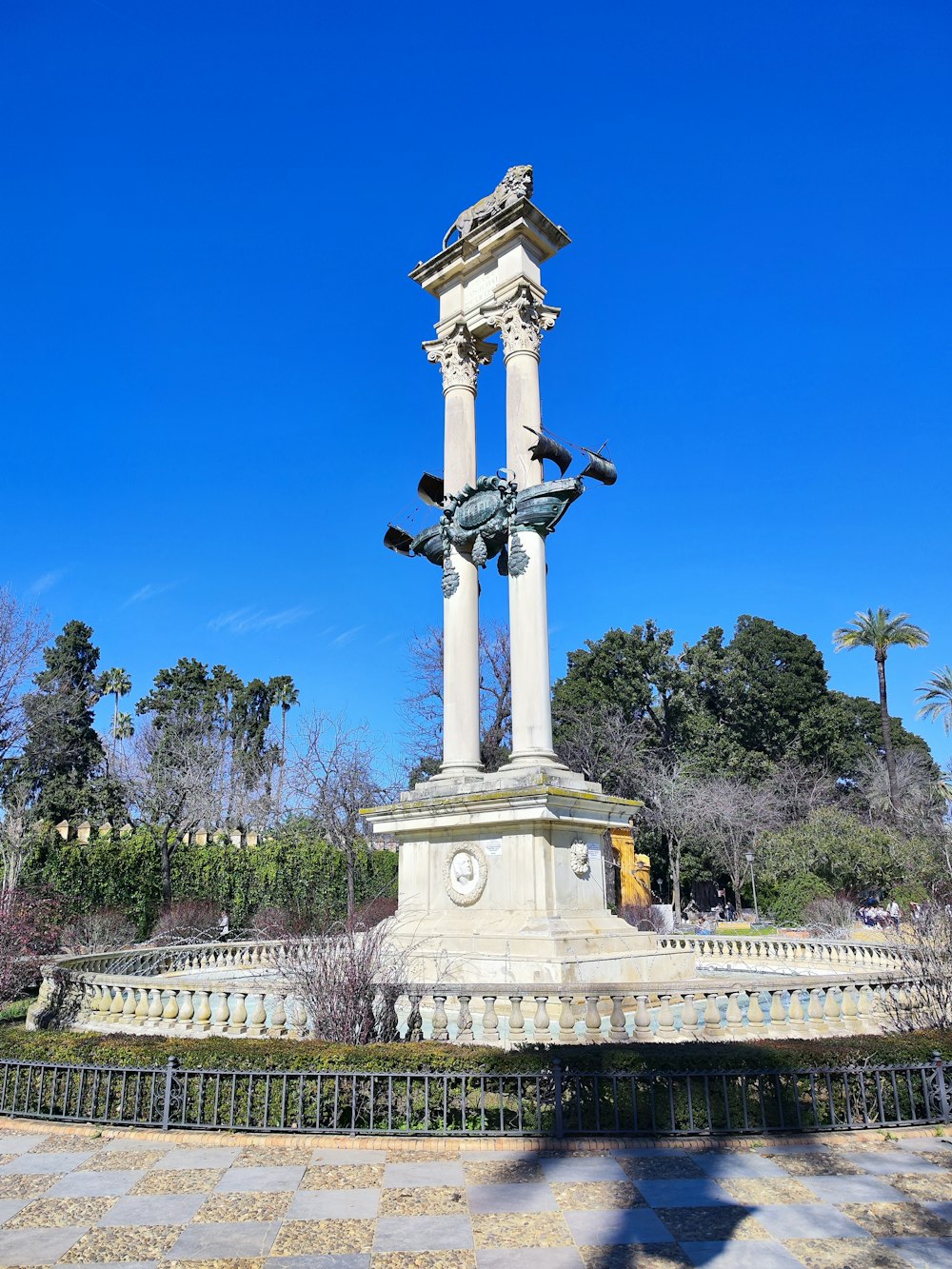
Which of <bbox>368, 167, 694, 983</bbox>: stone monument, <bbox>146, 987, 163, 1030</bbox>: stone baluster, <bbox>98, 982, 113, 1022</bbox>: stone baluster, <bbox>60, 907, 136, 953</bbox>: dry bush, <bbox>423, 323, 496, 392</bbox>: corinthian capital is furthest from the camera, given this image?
<bbox>60, 907, 136, 953</bbox>: dry bush

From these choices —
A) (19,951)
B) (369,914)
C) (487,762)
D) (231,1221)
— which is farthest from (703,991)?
(487,762)

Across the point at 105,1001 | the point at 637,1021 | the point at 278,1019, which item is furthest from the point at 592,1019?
the point at 105,1001

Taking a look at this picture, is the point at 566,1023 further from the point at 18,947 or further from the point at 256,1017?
the point at 18,947

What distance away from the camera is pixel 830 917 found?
28.2 metres

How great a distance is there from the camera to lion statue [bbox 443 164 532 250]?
1738 cm

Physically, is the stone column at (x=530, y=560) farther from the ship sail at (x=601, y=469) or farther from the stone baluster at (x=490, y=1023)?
the stone baluster at (x=490, y=1023)

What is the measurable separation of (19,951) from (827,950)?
1494cm

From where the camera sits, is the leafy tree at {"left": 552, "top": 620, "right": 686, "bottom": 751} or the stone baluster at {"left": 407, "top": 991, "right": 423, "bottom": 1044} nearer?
the stone baluster at {"left": 407, "top": 991, "right": 423, "bottom": 1044}

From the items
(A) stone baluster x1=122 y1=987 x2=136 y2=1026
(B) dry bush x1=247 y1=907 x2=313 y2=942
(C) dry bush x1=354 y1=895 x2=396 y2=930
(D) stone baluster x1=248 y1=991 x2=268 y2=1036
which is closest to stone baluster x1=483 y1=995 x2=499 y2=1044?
(D) stone baluster x1=248 y1=991 x2=268 y2=1036

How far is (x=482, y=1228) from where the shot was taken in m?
5.09

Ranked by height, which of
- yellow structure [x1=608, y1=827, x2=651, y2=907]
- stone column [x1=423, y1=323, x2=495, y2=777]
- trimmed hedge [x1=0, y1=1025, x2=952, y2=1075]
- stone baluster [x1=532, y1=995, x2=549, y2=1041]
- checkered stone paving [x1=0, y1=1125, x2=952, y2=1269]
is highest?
stone column [x1=423, y1=323, x2=495, y2=777]

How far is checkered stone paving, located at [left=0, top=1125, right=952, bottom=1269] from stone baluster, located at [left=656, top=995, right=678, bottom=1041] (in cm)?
240

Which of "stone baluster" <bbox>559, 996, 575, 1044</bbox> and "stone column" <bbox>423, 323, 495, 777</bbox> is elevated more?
"stone column" <bbox>423, 323, 495, 777</bbox>

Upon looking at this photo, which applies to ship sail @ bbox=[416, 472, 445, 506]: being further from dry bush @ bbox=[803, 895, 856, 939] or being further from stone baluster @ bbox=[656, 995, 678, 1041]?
dry bush @ bbox=[803, 895, 856, 939]
